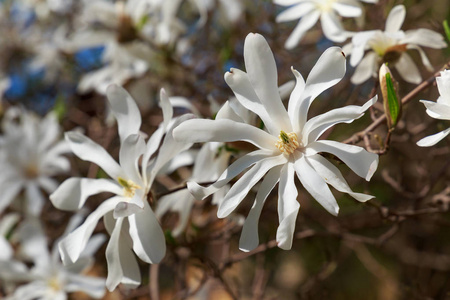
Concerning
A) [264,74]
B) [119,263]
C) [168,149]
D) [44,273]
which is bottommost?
→ [44,273]

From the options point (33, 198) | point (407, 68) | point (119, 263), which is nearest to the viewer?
point (119, 263)

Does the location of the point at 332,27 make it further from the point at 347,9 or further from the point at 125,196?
the point at 125,196

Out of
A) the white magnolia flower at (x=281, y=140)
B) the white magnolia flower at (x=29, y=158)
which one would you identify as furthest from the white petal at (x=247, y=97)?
the white magnolia flower at (x=29, y=158)

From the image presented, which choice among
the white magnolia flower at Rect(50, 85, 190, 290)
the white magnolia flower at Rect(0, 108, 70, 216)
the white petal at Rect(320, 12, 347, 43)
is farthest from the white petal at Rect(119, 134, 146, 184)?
the white magnolia flower at Rect(0, 108, 70, 216)

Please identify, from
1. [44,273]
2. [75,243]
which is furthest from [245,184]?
[44,273]

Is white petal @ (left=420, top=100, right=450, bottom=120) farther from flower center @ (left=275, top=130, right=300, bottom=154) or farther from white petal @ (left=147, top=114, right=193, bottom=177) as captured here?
white petal @ (left=147, top=114, right=193, bottom=177)

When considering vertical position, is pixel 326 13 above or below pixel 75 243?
above

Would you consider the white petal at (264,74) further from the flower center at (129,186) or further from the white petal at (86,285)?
the white petal at (86,285)

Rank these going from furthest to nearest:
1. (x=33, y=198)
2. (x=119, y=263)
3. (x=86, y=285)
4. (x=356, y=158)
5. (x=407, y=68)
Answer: (x=33, y=198) < (x=86, y=285) < (x=407, y=68) < (x=119, y=263) < (x=356, y=158)
